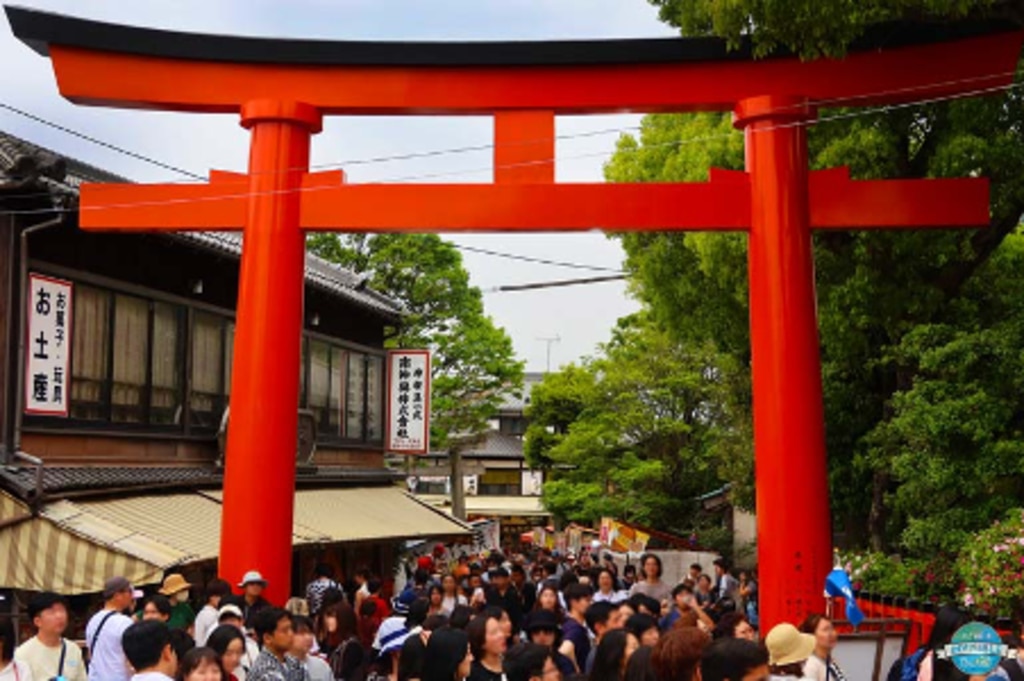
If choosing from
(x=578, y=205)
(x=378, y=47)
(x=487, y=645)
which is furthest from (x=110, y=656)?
(x=378, y=47)

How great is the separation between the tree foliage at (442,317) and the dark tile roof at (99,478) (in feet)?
52.0

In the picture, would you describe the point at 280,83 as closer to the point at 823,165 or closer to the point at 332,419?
the point at 823,165

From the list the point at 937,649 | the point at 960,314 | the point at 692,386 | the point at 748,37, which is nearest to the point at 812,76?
the point at 748,37

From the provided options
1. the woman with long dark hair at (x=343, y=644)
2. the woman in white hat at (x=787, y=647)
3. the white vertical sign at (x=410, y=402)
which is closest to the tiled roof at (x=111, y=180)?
the white vertical sign at (x=410, y=402)

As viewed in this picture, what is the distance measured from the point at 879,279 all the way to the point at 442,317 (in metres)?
20.3

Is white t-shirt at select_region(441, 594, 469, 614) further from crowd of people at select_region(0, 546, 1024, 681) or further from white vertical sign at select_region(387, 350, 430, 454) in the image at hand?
white vertical sign at select_region(387, 350, 430, 454)

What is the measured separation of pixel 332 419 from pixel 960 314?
1168 centimetres

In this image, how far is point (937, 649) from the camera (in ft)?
23.7

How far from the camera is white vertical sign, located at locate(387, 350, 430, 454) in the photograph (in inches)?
917

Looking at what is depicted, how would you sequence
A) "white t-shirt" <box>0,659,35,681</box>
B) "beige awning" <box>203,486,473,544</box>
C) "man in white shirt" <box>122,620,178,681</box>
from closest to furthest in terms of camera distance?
"man in white shirt" <box>122,620,178,681</box> < "white t-shirt" <box>0,659,35,681</box> < "beige awning" <box>203,486,473,544</box>

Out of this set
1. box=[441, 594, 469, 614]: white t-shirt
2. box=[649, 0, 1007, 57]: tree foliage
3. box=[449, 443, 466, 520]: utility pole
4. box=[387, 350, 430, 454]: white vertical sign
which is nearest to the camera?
box=[649, 0, 1007, 57]: tree foliage

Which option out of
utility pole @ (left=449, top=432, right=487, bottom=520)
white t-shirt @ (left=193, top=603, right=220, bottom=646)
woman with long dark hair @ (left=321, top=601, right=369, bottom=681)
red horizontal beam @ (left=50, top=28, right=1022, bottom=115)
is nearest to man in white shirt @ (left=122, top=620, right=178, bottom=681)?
woman with long dark hair @ (left=321, top=601, right=369, bottom=681)

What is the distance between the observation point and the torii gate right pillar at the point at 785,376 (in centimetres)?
1188

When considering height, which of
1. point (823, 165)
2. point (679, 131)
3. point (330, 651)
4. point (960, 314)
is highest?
point (679, 131)
